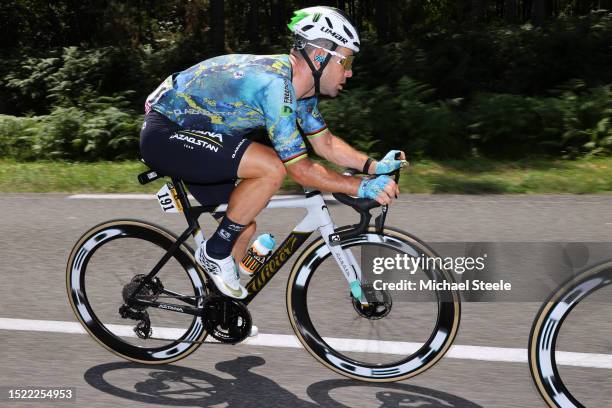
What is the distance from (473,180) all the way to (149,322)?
5.40 meters

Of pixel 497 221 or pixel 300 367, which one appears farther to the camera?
pixel 497 221

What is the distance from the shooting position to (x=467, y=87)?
1532 cm

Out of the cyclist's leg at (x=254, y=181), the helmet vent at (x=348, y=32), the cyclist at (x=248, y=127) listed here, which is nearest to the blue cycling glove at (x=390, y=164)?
the cyclist at (x=248, y=127)

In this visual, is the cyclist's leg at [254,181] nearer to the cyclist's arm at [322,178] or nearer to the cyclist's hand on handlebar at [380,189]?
the cyclist's arm at [322,178]

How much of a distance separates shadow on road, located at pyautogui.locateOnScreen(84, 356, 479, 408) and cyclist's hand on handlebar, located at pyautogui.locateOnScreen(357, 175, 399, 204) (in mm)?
1076

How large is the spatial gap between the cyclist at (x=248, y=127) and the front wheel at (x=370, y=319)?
315mm

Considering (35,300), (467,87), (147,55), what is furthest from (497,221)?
(147,55)

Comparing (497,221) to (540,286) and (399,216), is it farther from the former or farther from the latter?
(540,286)

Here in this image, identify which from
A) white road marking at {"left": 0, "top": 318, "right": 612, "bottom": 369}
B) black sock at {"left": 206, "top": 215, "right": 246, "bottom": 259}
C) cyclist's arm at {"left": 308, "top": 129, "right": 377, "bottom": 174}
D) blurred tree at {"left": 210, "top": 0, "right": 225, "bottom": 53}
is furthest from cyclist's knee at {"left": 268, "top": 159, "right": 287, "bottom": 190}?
blurred tree at {"left": 210, "top": 0, "right": 225, "bottom": 53}

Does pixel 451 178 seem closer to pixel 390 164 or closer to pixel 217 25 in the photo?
pixel 390 164

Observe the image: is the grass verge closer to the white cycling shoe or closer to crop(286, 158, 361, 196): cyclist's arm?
the white cycling shoe

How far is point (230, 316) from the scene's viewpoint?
176 inches

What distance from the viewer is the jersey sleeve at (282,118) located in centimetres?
396

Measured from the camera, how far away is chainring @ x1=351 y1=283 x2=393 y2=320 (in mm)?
4305
